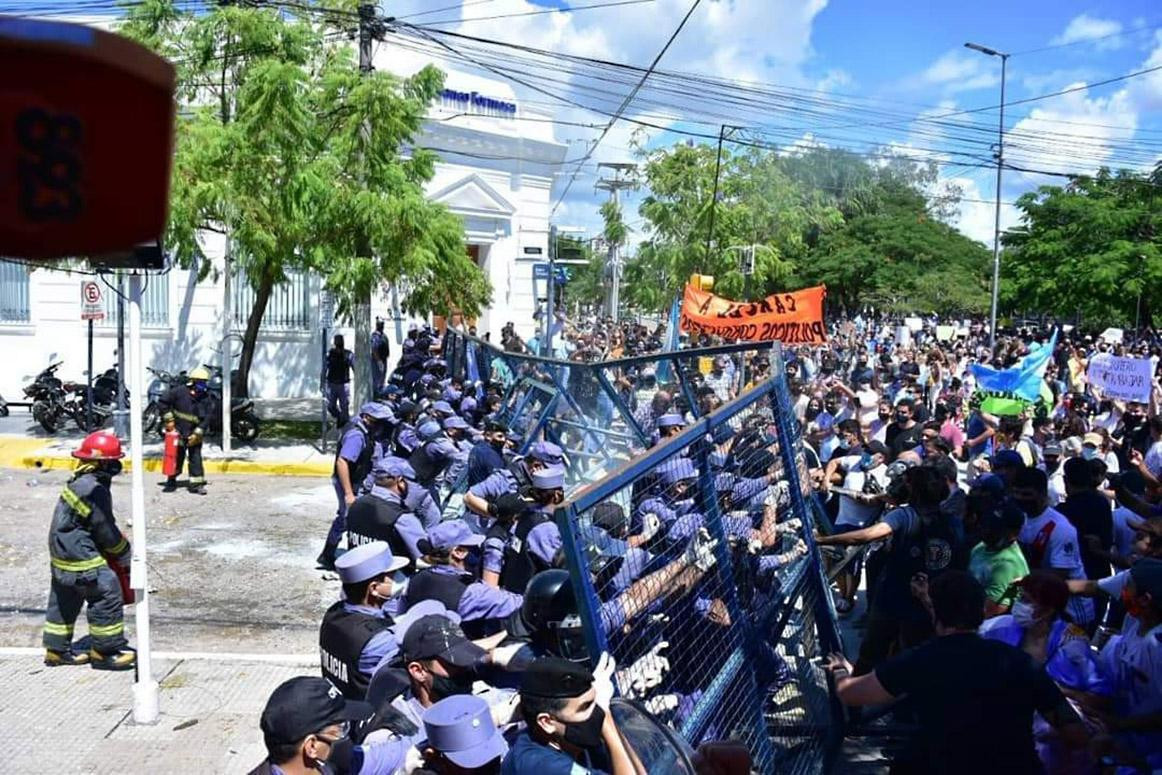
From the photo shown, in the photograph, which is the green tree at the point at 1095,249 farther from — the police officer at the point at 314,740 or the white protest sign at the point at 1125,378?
the police officer at the point at 314,740

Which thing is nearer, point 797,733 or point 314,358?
point 797,733

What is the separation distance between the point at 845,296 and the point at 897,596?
5351 cm

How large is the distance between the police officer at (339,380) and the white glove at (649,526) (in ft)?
44.3

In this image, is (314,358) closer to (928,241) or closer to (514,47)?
(514,47)

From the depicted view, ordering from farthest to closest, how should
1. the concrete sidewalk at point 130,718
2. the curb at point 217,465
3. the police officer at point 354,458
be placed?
the curb at point 217,465
the police officer at point 354,458
the concrete sidewalk at point 130,718

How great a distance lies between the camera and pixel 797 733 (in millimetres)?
4426

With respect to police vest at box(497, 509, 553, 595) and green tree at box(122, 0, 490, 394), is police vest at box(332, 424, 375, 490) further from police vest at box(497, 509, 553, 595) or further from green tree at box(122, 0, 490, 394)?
green tree at box(122, 0, 490, 394)

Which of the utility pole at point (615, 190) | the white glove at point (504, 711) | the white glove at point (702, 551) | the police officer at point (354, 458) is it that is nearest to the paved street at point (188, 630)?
the police officer at point (354, 458)

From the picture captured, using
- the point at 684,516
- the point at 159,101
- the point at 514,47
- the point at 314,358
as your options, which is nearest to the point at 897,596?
the point at 684,516

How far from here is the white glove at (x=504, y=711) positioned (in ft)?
11.5

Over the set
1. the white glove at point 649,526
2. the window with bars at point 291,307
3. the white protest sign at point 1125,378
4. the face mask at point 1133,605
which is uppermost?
the window with bars at point 291,307

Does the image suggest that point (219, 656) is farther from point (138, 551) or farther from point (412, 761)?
point (412, 761)

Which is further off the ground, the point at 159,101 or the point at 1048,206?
the point at 1048,206

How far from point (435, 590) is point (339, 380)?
1257cm
